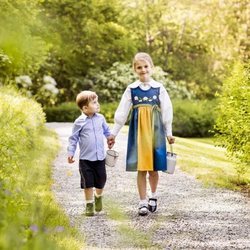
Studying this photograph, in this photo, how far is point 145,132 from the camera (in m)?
5.64

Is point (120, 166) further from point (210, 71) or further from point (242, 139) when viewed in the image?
point (210, 71)

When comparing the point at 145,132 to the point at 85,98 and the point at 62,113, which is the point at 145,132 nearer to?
the point at 85,98

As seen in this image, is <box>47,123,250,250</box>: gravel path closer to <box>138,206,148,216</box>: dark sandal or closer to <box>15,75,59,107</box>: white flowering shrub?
<box>138,206,148,216</box>: dark sandal

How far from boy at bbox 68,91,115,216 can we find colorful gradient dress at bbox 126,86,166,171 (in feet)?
0.82

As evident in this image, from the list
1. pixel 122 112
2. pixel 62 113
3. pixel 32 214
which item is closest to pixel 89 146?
pixel 122 112

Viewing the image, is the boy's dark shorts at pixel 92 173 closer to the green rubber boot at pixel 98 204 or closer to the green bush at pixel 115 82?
the green rubber boot at pixel 98 204

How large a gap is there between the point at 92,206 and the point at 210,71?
24476 millimetres

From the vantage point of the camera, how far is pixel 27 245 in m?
1.87

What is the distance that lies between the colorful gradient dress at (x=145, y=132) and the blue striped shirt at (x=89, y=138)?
1.00ft

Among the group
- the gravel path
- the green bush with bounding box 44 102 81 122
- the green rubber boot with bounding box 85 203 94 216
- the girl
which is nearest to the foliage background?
the green bush with bounding box 44 102 81 122

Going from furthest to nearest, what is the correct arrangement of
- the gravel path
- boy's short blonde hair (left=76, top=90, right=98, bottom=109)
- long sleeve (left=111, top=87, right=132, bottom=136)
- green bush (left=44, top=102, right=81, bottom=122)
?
green bush (left=44, top=102, right=81, bottom=122), long sleeve (left=111, top=87, right=132, bottom=136), boy's short blonde hair (left=76, top=90, right=98, bottom=109), the gravel path

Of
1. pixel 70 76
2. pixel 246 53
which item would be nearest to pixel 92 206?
pixel 246 53

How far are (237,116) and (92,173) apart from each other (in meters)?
2.88

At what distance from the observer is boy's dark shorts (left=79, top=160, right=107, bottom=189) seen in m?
5.51
